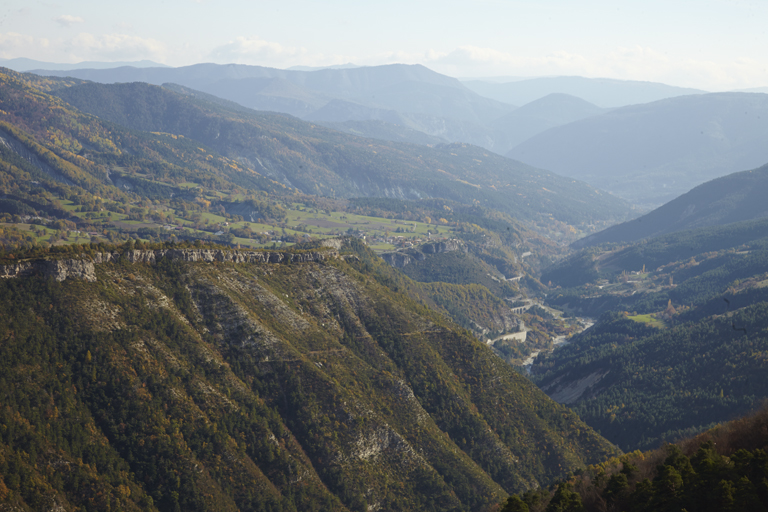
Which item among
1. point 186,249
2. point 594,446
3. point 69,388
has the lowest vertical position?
point 594,446

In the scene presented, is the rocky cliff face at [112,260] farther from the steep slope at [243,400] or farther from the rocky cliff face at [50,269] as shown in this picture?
the steep slope at [243,400]

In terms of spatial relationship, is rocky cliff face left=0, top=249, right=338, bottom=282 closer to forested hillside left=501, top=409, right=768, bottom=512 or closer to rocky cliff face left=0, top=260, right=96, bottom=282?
rocky cliff face left=0, top=260, right=96, bottom=282

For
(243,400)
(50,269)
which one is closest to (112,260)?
(50,269)

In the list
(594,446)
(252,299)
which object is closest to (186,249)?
(252,299)

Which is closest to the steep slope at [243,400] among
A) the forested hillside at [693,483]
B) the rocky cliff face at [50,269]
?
the rocky cliff face at [50,269]

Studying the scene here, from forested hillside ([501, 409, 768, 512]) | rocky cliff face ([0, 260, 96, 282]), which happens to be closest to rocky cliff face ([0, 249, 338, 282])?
rocky cliff face ([0, 260, 96, 282])

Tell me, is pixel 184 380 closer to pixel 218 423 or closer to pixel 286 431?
pixel 218 423

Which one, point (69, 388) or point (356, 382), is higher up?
point (69, 388)
